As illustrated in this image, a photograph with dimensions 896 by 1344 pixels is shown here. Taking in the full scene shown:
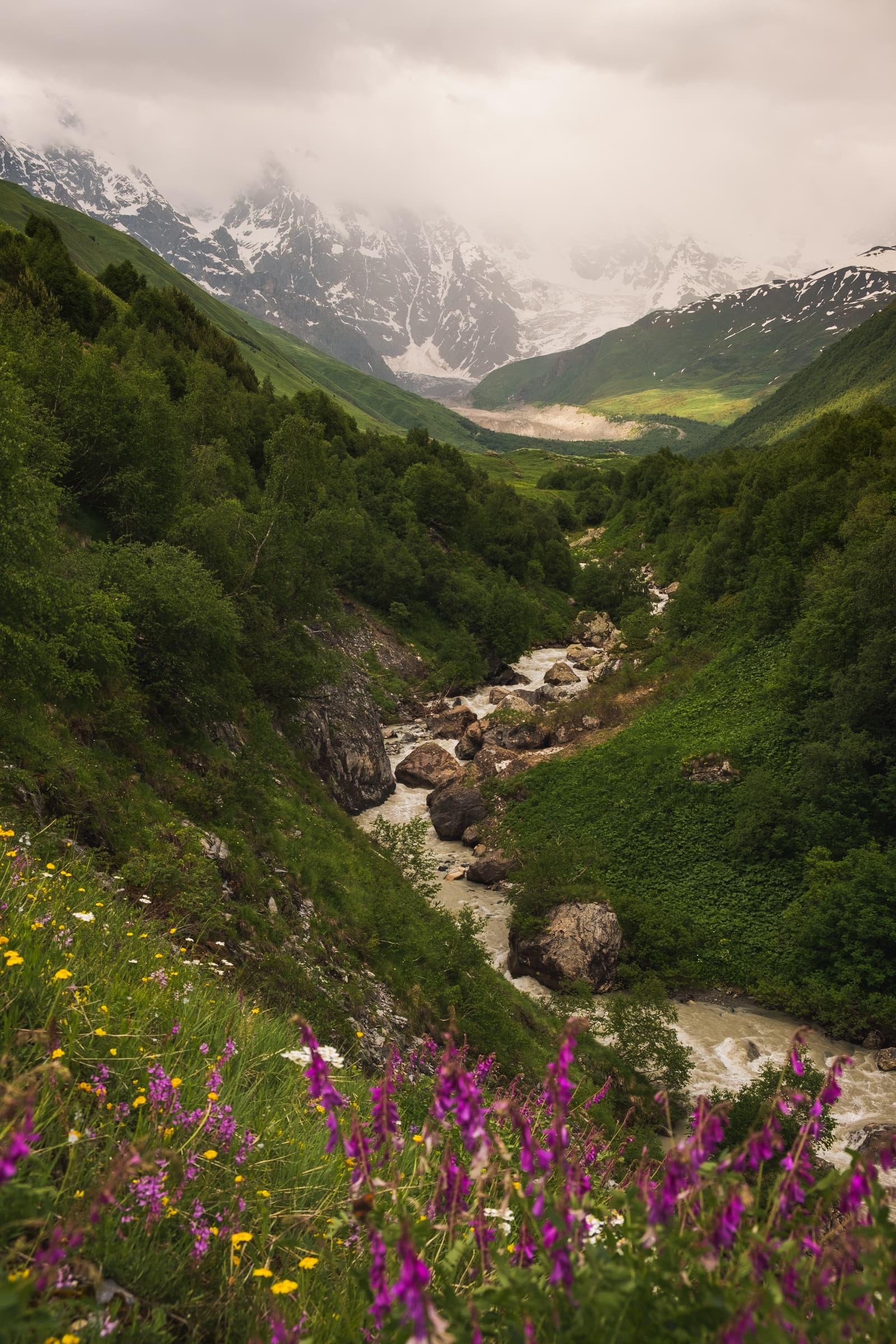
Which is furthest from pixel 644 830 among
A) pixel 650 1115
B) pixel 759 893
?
pixel 650 1115

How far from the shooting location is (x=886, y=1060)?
827 inches

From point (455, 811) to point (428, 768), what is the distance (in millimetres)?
4514

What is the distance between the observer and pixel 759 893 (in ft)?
88.5

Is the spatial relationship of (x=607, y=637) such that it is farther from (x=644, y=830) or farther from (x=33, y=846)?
(x=33, y=846)

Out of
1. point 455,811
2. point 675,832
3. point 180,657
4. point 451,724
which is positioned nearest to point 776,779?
point 675,832

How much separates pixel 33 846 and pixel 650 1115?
58.0 feet

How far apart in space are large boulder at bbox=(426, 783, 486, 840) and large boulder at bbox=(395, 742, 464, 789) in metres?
2.06

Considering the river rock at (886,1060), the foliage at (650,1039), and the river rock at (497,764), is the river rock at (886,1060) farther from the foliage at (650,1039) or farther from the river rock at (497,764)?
the river rock at (497,764)

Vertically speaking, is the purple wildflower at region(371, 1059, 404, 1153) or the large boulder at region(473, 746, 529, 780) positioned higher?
the purple wildflower at region(371, 1059, 404, 1153)

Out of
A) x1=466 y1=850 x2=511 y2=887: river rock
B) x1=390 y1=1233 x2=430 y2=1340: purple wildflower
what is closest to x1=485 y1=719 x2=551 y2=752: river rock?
x1=466 y1=850 x2=511 y2=887: river rock

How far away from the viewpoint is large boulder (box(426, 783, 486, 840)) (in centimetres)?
3484

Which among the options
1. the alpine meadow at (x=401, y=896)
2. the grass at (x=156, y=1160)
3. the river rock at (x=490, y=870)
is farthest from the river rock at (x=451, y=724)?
the grass at (x=156, y=1160)

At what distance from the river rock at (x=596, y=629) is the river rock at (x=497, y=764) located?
27.7 m

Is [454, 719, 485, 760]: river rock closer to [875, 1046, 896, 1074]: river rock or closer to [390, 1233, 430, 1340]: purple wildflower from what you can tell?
[875, 1046, 896, 1074]: river rock
